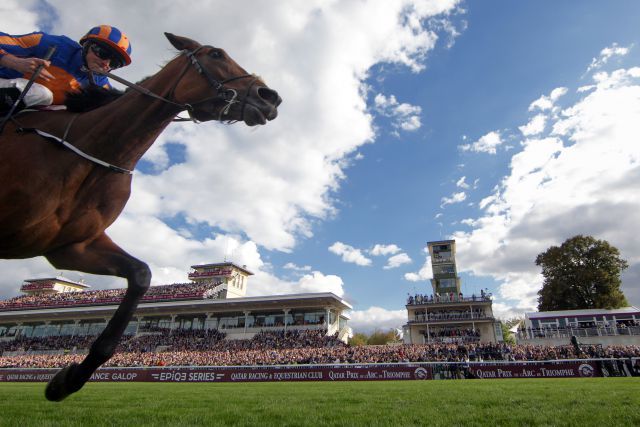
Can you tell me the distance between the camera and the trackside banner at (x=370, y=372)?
59.2 feet

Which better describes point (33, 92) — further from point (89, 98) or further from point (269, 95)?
point (269, 95)

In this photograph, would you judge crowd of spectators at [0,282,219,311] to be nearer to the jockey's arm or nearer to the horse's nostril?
the jockey's arm

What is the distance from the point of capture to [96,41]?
13.2 ft

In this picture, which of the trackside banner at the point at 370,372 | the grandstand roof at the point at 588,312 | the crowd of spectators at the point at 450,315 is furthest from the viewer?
the crowd of spectators at the point at 450,315

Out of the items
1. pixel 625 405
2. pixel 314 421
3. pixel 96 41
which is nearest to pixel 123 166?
pixel 96 41

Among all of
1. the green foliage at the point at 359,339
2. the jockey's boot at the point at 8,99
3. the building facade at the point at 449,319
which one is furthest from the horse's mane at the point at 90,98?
the green foliage at the point at 359,339

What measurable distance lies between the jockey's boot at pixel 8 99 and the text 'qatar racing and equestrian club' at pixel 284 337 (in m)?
19.6

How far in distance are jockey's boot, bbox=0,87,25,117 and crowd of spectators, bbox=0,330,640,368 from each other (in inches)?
1044

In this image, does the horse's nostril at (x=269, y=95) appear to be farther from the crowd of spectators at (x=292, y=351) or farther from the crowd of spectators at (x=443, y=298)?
the crowd of spectators at (x=443, y=298)

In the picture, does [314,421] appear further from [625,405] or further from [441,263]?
[441,263]

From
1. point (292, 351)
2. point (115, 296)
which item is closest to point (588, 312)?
point (292, 351)

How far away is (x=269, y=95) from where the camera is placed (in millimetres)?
3814

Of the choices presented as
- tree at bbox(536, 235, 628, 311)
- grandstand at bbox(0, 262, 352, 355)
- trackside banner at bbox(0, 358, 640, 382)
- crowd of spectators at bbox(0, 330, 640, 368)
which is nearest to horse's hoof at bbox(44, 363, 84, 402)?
trackside banner at bbox(0, 358, 640, 382)

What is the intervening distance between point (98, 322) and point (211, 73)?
188 feet
